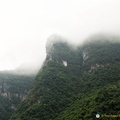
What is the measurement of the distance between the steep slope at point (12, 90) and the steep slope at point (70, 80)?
31784 mm

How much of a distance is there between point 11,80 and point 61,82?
67.2 meters

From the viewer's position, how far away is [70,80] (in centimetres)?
12281

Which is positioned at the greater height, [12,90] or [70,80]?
[12,90]

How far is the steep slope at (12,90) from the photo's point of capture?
501 ft

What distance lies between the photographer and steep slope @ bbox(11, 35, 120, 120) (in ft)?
319

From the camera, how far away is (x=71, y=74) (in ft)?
426

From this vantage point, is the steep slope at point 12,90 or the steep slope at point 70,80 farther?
the steep slope at point 12,90

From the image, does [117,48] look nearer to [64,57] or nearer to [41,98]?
[64,57]

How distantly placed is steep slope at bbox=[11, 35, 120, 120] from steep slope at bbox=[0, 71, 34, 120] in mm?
31784

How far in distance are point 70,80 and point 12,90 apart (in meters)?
58.2

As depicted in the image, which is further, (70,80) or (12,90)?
(12,90)

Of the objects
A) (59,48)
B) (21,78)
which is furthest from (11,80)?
(59,48)

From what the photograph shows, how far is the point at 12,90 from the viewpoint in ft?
552

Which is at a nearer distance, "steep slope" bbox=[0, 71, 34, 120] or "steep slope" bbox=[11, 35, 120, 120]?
"steep slope" bbox=[11, 35, 120, 120]
